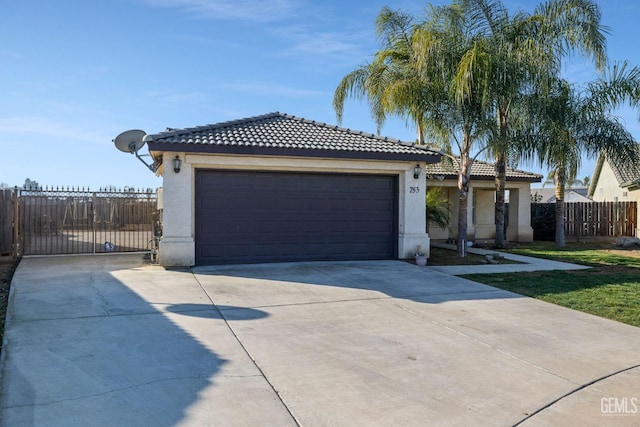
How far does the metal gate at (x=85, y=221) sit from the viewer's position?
1358cm

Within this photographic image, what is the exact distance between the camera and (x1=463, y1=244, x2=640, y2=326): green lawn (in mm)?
8031

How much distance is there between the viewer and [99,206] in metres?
14.4

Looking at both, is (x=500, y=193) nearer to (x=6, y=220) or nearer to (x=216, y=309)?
(x=216, y=309)

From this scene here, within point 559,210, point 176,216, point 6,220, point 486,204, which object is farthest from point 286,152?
point 559,210

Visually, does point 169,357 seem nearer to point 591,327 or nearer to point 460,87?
point 591,327

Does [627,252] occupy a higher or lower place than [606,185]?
lower

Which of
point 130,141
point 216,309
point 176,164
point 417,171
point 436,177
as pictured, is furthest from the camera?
point 436,177

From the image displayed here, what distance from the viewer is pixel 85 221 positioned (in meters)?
14.2

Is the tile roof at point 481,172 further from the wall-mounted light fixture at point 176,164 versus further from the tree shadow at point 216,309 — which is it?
the tree shadow at point 216,309

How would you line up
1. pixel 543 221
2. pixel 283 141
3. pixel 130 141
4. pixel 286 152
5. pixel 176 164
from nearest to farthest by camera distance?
pixel 176 164
pixel 286 152
pixel 283 141
pixel 130 141
pixel 543 221

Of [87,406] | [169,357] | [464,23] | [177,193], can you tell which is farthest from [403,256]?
[87,406]

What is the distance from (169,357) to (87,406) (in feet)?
4.22

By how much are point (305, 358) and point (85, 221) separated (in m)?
11.4

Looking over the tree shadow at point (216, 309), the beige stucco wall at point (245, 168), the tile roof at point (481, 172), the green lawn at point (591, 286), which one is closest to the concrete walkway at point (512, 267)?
the green lawn at point (591, 286)
